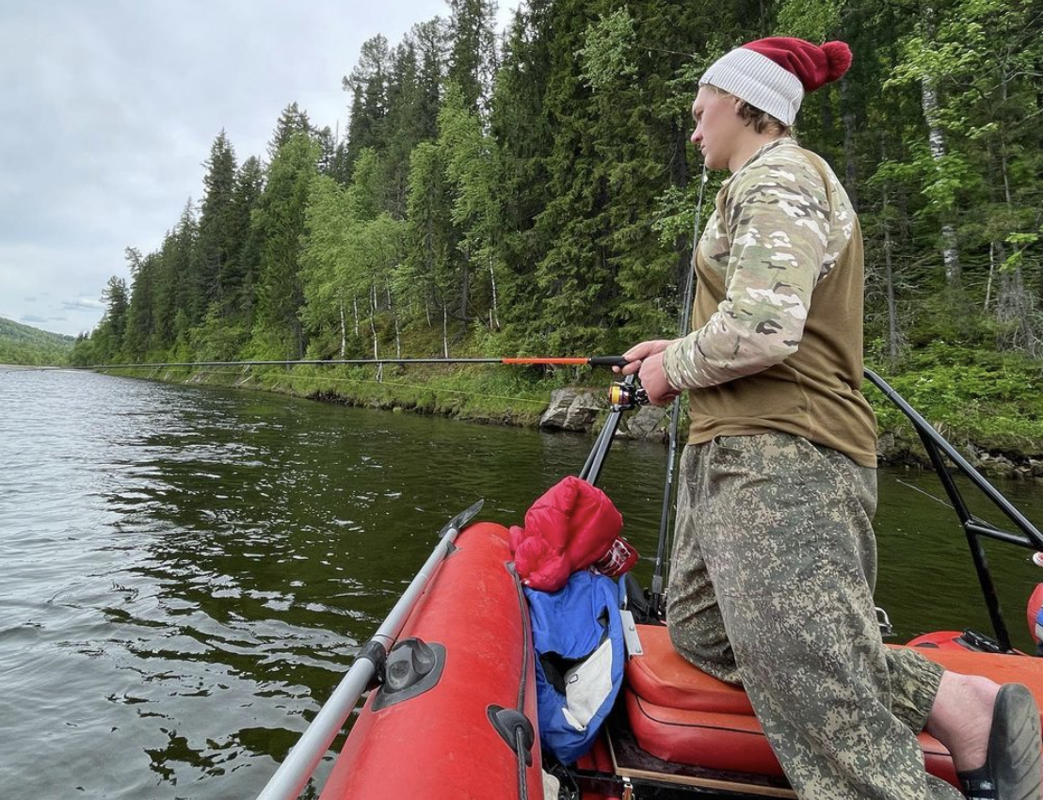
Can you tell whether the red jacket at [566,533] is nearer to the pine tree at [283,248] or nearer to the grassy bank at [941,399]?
the grassy bank at [941,399]

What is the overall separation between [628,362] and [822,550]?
0.97 meters

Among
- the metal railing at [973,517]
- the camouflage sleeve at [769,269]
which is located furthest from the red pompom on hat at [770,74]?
the metal railing at [973,517]

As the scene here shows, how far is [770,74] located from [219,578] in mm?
6109

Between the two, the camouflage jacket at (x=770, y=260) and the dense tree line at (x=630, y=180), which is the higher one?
the dense tree line at (x=630, y=180)

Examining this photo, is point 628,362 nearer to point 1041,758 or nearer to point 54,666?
point 1041,758

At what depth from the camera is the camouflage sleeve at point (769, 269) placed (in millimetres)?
1510

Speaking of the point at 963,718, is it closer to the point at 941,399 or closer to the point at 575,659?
the point at 575,659

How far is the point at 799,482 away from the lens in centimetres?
162

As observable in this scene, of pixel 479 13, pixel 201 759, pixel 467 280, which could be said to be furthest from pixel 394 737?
pixel 479 13

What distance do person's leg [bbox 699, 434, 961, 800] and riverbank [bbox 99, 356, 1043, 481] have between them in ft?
25.2

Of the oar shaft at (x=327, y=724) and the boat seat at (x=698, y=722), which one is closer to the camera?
the oar shaft at (x=327, y=724)

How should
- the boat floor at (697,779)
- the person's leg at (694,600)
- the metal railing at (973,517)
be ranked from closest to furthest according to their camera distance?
the boat floor at (697,779)
the person's leg at (694,600)
the metal railing at (973,517)

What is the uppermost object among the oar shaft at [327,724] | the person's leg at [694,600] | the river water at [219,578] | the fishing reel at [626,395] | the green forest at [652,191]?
the green forest at [652,191]

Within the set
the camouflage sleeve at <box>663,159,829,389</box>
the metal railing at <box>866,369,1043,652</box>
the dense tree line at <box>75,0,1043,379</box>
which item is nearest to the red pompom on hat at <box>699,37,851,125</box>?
the camouflage sleeve at <box>663,159,829,389</box>
